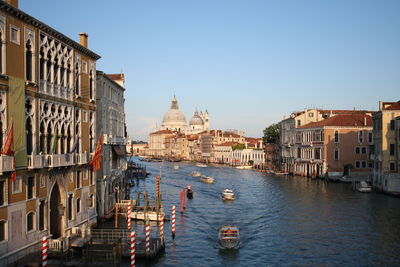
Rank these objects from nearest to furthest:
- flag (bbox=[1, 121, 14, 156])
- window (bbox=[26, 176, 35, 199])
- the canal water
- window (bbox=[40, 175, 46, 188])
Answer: flag (bbox=[1, 121, 14, 156]) → window (bbox=[26, 176, 35, 199]) → window (bbox=[40, 175, 46, 188]) → the canal water

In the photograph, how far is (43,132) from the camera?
17.8 metres

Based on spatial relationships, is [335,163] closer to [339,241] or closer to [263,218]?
[263,218]

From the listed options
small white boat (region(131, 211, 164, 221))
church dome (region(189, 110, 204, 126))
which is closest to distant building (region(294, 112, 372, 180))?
small white boat (region(131, 211, 164, 221))

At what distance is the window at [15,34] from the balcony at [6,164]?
3.75 metres

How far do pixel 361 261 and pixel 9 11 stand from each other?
1575 cm

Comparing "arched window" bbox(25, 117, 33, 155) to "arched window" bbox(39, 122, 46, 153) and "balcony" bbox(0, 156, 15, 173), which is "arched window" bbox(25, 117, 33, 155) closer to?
"arched window" bbox(39, 122, 46, 153)

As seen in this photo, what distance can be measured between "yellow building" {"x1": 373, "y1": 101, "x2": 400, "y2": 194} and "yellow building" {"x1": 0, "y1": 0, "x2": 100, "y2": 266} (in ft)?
80.5

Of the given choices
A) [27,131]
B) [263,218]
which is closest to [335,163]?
[263,218]

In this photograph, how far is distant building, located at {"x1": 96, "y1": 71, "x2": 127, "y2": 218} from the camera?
2541cm

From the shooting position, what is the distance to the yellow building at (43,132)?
597 inches

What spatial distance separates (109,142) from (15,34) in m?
12.1

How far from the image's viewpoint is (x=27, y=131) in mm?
16703

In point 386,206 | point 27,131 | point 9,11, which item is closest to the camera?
point 9,11

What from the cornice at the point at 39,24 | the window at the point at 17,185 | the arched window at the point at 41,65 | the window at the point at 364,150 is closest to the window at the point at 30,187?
the window at the point at 17,185
